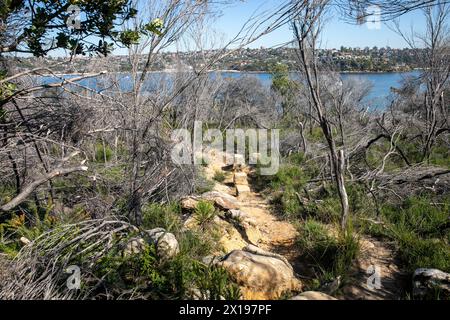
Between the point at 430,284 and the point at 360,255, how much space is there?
3.36 feet

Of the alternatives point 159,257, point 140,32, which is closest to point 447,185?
point 159,257

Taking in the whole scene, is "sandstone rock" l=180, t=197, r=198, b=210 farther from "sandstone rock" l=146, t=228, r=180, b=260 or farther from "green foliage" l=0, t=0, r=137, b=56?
"green foliage" l=0, t=0, r=137, b=56

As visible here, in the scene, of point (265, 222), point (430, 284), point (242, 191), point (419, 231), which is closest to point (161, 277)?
point (430, 284)

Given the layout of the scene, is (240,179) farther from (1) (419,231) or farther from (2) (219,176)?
(1) (419,231)

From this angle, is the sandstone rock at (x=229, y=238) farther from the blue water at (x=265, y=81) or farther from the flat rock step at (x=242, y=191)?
the blue water at (x=265, y=81)

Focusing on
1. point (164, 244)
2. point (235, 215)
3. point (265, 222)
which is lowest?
point (265, 222)

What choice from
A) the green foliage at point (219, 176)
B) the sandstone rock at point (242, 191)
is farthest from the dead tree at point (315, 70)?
the green foliage at point (219, 176)

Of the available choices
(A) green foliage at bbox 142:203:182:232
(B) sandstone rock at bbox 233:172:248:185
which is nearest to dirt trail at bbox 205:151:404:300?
(B) sandstone rock at bbox 233:172:248:185

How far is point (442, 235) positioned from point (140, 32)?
482cm

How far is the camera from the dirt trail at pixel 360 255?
3.24 meters

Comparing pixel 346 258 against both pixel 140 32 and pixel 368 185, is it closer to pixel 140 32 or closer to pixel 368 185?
pixel 368 185

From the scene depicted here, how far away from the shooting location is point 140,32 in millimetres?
2812

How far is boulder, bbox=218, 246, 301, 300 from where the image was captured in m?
3.29

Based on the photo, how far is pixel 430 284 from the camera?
3.04 meters
